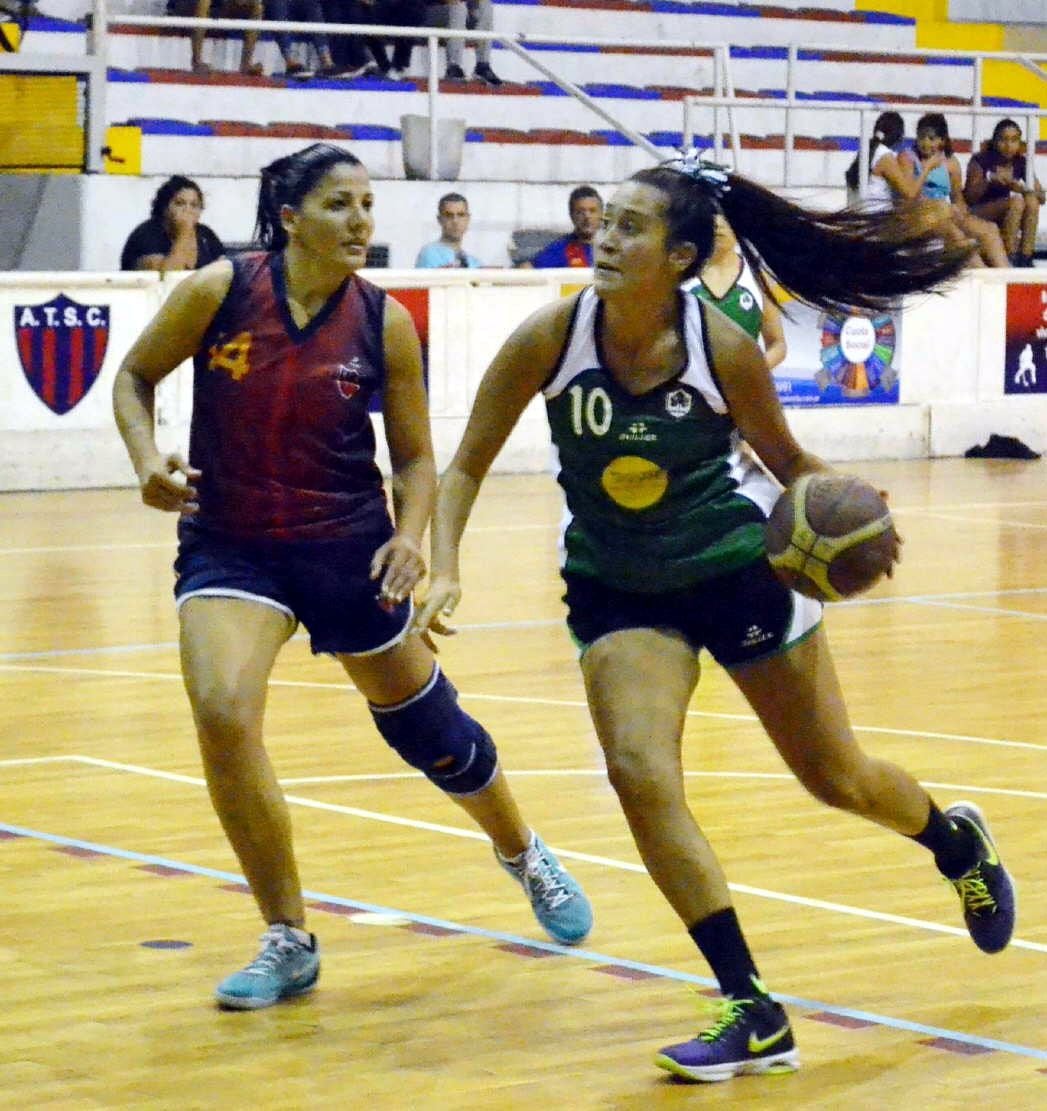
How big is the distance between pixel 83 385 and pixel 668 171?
33.2ft

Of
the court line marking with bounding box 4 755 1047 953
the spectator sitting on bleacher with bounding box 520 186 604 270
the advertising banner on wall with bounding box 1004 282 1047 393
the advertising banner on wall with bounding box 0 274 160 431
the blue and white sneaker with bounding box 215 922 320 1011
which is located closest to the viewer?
the blue and white sneaker with bounding box 215 922 320 1011

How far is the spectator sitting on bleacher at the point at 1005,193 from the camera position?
19.1m

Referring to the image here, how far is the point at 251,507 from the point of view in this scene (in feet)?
17.3

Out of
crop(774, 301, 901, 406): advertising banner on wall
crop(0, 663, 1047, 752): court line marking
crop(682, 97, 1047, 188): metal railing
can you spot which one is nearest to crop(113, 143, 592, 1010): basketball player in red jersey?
crop(0, 663, 1047, 752): court line marking

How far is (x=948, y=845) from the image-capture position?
17.7ft

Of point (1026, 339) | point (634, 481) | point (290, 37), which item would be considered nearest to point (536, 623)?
point (634, 481)

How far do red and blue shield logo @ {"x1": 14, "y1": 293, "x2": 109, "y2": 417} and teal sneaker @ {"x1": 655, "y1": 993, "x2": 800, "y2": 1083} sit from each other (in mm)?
10459

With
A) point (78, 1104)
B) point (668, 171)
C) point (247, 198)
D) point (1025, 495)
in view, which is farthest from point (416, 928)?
point (247, 198)

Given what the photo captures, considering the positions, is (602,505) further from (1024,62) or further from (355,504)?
(1024,62)

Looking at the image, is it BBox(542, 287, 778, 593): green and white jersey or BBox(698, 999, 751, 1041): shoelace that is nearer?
BBox(698, 999, 751, 1041): shoelace

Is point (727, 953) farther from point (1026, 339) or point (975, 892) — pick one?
point (1026, 339)

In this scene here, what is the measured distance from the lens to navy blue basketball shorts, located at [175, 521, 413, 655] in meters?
5.21

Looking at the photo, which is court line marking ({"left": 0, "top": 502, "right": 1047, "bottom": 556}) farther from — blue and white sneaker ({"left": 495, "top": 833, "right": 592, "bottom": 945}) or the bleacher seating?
blue and white sneaker ({"left": 495, "top": 833, "right": 592, "bottom": 945})

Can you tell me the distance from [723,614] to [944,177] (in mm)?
14013
